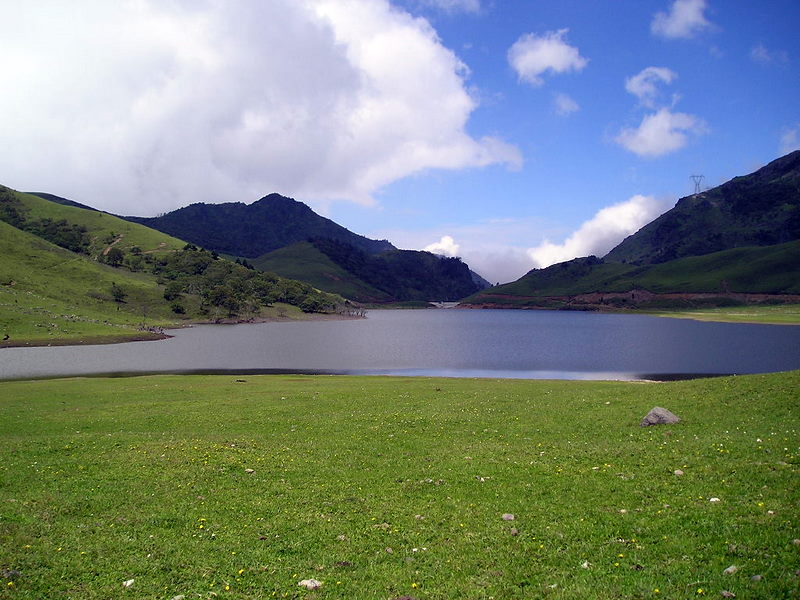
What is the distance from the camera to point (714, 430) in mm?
22344

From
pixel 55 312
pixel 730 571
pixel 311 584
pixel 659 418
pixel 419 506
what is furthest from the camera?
pixel 55 312

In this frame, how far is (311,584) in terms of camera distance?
11320 mm

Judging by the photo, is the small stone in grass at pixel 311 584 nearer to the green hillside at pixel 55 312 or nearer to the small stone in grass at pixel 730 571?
the small stone in grass at pixel 730 571

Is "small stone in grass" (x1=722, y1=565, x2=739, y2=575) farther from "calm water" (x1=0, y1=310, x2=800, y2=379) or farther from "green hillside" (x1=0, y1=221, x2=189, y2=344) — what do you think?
"green hillside" (x1=0, y1=221, x2=189, y2=344)

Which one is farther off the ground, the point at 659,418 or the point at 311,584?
the point at 659,418

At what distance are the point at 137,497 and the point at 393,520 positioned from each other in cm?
877

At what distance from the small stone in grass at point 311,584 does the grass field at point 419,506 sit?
6.5 inches

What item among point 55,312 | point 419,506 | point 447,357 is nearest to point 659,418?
point 419,506

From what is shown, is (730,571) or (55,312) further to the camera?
(55,312)

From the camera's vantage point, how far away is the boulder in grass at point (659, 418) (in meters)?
24.4

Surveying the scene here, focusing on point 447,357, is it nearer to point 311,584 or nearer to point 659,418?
point 659,418

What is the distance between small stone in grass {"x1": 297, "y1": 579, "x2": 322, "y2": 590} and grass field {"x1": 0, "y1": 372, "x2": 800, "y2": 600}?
164 millimetres

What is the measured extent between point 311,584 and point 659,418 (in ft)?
64.4

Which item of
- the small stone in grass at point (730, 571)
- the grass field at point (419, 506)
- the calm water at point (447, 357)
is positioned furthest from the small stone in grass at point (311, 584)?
the calm water at point (447, 357)
